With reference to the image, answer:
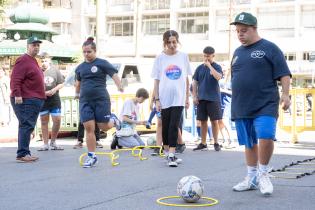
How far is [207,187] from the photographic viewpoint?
7.41 metres

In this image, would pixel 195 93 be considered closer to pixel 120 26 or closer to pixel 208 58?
pixel 208 58

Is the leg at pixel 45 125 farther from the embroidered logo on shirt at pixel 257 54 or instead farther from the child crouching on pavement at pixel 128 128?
the embroidered logo on shirt at pixel 257 54

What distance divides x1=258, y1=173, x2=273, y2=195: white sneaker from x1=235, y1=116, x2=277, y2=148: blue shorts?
0.41 metres

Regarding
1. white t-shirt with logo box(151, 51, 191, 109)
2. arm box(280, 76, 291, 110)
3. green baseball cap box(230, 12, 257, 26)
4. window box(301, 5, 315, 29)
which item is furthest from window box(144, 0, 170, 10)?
arm box(280, 76, 291, 110)

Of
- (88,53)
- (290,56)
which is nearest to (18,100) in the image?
(88,53)

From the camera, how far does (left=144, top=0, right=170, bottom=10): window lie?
223 feet

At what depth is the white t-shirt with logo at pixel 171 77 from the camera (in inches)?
384

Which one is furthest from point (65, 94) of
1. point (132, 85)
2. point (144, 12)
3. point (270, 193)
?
point (144, 12)

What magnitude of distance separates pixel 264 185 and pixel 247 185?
0.38 meters

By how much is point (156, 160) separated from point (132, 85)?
6.41m

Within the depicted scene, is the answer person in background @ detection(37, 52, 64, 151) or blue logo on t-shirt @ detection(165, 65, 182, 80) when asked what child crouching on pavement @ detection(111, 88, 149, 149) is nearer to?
person in background @ detection(37, 52, 64, 151)

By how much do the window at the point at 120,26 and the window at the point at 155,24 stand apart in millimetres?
1858

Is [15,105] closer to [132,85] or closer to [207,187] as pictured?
[207,187]

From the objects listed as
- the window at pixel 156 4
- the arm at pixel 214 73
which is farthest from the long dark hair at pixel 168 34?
the window at pixel 156 4
